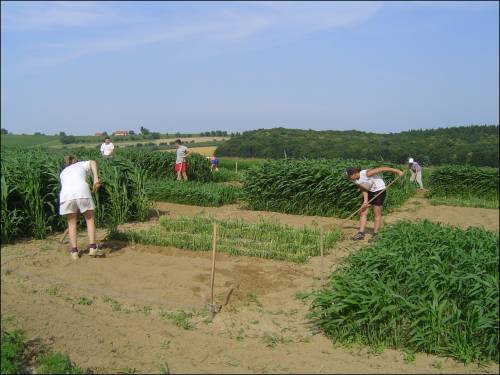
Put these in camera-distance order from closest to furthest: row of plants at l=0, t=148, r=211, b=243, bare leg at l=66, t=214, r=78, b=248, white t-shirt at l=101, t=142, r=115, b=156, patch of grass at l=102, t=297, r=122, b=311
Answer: patch of grass at l=102, t=297, r=122, b=311 → bare leg at l=66, t=214, r=78, b=248 → row of plants at l=0, t=148, r=211, b=243 → white t-shirt at l=101, t=142, r=115, b=156

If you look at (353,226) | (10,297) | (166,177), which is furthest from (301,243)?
(166,177)

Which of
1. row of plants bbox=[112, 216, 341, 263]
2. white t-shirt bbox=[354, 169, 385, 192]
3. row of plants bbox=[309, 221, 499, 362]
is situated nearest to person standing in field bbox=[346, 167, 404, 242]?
white t-shirt bbox=[354, 169, 385, 192]

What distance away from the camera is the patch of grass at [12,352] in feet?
13.2

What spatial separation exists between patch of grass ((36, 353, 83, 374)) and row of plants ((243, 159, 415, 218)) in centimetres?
895

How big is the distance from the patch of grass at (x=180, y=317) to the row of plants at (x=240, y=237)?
2374mm

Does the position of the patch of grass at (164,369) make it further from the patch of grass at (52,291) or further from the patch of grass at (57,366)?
the patch of grass at (52,291)

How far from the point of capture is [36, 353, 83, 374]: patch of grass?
4.06 m

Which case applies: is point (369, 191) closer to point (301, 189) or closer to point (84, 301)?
point (301, 189)

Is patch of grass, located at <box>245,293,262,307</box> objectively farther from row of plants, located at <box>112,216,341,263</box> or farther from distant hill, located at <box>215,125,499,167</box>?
distant hill, located at <box>215,125,499,167</box>

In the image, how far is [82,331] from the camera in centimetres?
493

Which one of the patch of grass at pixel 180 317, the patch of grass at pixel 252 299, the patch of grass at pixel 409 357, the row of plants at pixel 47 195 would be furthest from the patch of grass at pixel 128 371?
the row of plants at pixel 47 195

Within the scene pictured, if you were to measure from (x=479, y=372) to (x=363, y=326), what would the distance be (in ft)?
3.63

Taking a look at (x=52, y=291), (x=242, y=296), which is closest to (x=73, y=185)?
(x=52, y=291)

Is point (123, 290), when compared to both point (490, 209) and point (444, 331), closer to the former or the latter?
point (444, 331)
